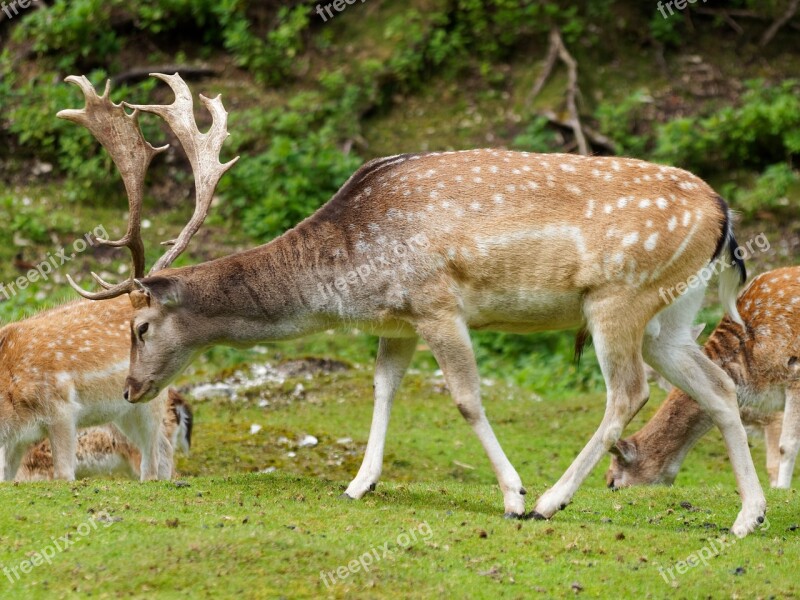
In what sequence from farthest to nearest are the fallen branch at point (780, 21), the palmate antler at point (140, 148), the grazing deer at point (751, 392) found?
the fallen branch at point (780, 21)
the grazing deer at point (751, 392)
the palmate antler at point (140, 148)

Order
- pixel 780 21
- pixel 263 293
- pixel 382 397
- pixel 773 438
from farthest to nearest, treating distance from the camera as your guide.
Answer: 1. pixel 780 21
2. pixel 773 438
3. pixel 382 397
4. pixel 263 293

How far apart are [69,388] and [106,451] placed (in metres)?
1.50

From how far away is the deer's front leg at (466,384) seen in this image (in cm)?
727

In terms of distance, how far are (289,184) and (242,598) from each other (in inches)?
460

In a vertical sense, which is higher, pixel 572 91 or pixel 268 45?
pixel 268 45

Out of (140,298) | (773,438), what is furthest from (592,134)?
(140,298)

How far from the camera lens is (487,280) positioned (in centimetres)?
739

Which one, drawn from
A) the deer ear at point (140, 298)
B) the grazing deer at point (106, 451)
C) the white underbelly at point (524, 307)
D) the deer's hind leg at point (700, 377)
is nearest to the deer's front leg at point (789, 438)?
the deer's hind leg at point (700, 377)

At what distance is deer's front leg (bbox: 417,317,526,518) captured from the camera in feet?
23.9

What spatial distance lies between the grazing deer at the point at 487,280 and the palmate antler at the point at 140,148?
52mm

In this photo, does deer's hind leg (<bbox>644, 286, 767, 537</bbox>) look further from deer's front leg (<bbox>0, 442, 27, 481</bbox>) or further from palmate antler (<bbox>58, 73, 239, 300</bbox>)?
deer's front leg (<bbox>0, 442, 27, 481</bbox>)

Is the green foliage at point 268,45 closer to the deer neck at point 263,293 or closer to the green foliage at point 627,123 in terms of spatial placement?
the green foliage at point 627,123

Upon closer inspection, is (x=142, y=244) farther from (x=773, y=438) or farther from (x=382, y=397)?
(x=773, y=438)

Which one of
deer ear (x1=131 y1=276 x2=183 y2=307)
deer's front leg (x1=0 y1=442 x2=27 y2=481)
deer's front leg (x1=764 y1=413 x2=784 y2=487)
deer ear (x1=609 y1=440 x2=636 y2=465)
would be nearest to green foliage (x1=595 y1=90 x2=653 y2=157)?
deer's front leg (x1=764 y1=413 x2=784 y2=487)
